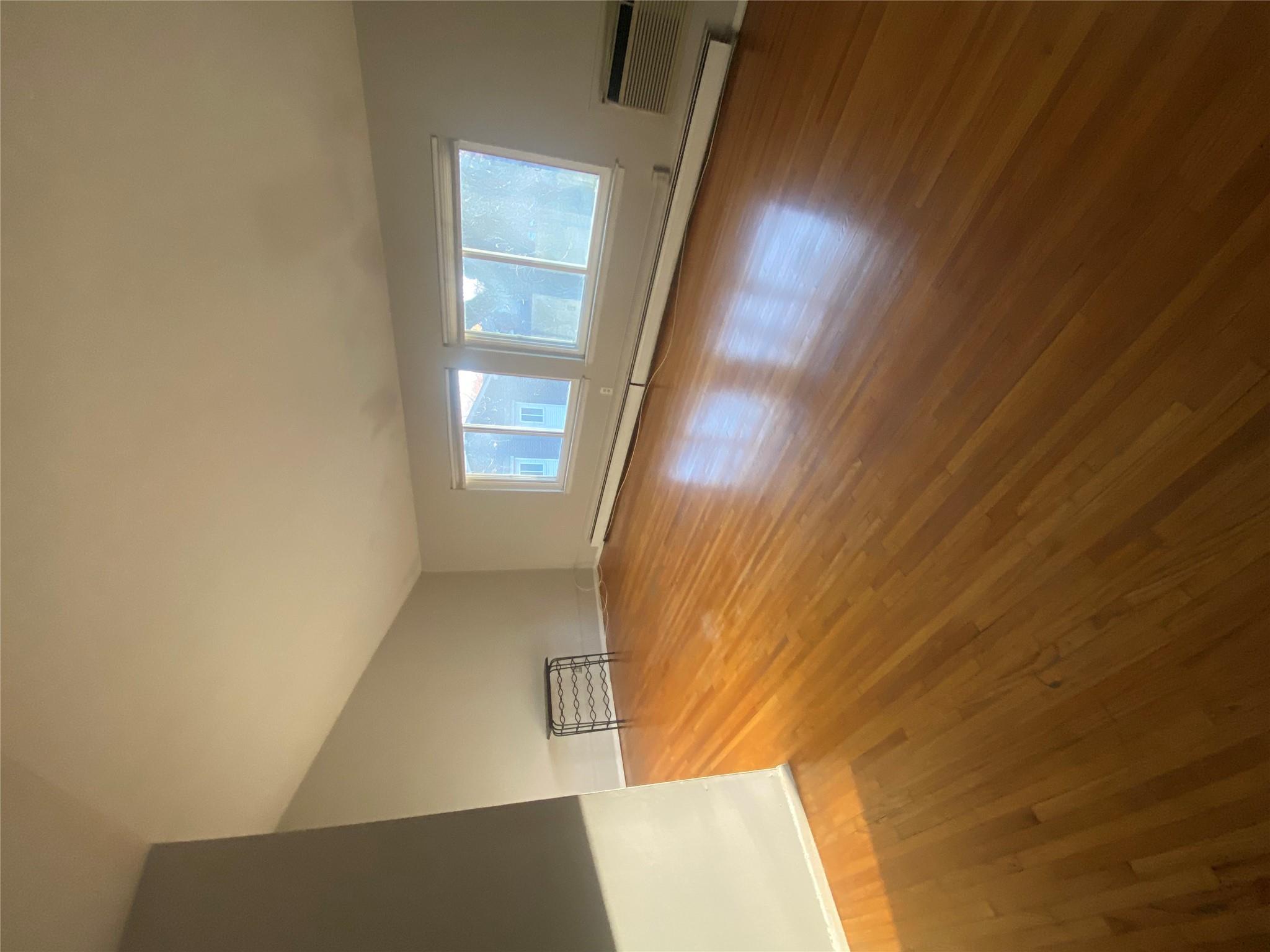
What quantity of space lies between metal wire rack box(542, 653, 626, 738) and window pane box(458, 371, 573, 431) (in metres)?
1.50

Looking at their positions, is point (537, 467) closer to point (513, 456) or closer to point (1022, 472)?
point (513, 456)

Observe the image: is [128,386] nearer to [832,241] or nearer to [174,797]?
[174,797]

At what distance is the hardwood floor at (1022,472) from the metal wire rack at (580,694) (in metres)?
1.70

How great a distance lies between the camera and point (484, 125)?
238 cm

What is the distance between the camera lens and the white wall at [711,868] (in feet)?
4.42

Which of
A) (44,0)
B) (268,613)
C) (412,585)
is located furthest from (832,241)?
(412,585)

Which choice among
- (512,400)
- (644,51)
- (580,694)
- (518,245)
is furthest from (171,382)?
(580,694)

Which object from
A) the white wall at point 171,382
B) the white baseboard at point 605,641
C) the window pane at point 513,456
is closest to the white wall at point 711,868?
the white baseboard at point 605,641

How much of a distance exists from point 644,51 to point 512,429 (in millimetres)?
2066

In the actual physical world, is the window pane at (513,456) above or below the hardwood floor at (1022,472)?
above

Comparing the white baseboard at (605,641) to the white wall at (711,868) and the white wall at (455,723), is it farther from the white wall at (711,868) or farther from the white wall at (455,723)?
the white wall at (711,868)

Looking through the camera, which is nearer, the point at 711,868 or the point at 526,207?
the point at 711,868

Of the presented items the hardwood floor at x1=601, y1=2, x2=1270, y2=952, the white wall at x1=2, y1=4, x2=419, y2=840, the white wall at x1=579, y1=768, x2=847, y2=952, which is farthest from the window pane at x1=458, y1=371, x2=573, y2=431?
the white wall at x1=579, y1=768, x2=847, y2=952

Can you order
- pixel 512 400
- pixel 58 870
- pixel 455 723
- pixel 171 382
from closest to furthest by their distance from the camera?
pixel 58 870
pixel 171 382
pixel 455 723
pixel 512 400
